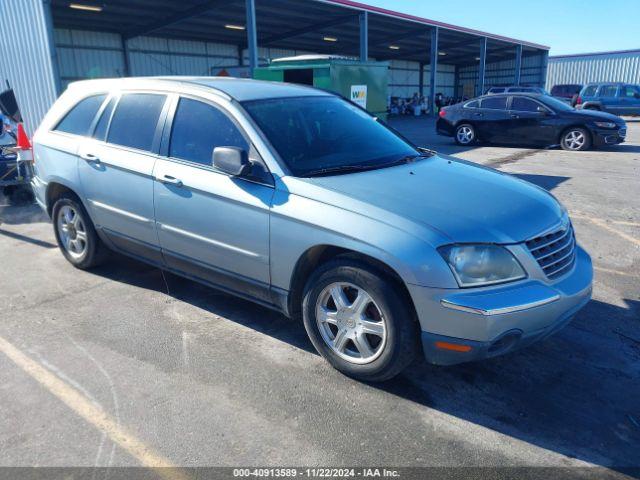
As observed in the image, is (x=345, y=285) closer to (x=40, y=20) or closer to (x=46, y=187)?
(x=46, y=187)

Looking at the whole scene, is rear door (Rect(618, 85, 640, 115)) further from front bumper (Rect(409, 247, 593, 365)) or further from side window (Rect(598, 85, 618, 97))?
front bumper (Rect(409, 247, 593, 365))

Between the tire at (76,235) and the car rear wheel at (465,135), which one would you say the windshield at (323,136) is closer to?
the tire at (76,235)

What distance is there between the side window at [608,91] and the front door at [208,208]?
2441 cm

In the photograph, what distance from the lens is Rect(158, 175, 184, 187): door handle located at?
3723 mm

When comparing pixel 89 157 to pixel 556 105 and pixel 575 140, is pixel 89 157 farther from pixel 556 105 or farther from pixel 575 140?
pixel 575 140

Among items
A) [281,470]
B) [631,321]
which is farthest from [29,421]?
[631,321]

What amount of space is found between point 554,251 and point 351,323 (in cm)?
127

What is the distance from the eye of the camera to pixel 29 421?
111 inches

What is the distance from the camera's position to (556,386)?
3.14 m

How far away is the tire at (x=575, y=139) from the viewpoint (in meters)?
13.3

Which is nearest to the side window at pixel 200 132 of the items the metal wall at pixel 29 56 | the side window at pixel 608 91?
the metal wall at pixel 29 56

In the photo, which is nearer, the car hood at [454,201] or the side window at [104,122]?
the car hood at [454,201]

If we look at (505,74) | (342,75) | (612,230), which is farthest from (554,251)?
(505,74)

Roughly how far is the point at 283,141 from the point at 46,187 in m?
2.83
